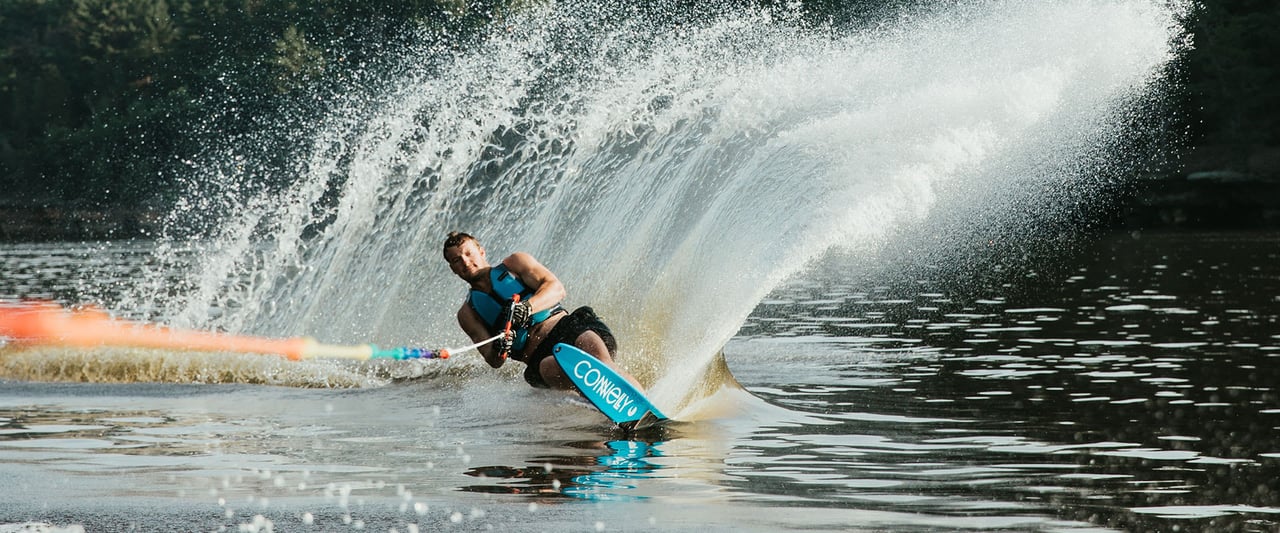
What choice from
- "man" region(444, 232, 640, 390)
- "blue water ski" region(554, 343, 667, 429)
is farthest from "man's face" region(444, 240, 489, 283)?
"blue water ski" region(554, 343, 667, 429)

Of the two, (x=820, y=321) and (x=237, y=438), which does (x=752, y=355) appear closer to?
(x=820, y=321)

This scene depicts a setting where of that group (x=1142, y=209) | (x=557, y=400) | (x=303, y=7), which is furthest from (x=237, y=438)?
(x=303, y=7)

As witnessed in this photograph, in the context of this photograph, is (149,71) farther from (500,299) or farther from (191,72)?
(500,299)

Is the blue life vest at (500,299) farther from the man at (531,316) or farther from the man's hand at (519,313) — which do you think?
the man's hand at (519,313)

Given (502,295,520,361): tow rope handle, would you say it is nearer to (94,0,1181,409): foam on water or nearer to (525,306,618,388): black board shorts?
(525,306,618,388): black board shorts

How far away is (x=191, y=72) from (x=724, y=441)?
246ft

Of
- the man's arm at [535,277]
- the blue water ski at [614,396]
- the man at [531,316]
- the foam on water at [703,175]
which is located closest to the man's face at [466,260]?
the man at [531,316]

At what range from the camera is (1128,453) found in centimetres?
997

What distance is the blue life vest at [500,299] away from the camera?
1224 centimetres

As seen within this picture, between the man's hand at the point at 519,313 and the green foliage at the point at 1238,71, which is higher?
the green foliage at the point at 1238,71

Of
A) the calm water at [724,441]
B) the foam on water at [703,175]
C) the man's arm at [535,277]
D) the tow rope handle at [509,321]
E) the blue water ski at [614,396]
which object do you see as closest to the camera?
the calm water at [724,441]

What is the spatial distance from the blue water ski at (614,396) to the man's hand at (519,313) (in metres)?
0.82

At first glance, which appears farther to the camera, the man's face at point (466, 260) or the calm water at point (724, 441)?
the man's face at point (466, 260)

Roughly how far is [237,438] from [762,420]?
3.50 metres
